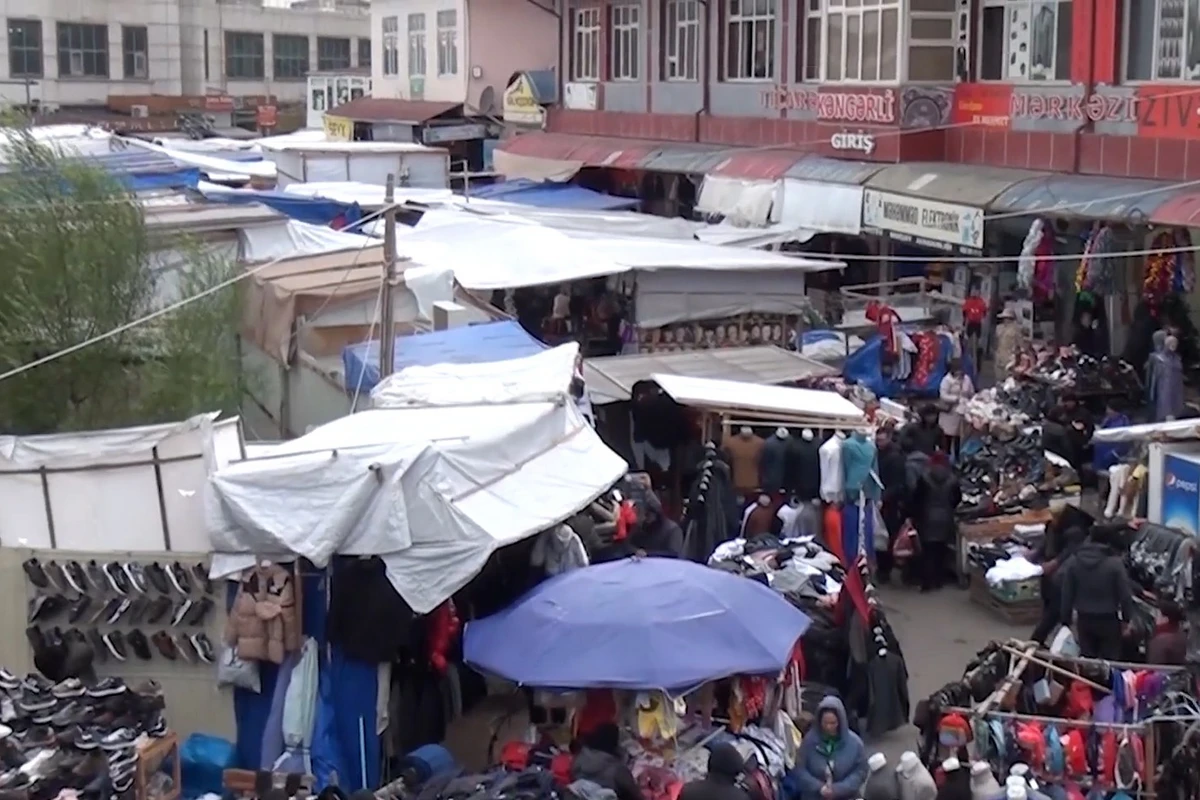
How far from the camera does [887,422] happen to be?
1380 cm

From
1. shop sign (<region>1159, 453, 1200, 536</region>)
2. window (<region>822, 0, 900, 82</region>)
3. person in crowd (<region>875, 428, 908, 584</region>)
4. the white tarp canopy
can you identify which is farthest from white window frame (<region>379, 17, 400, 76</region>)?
the white tarp canopy

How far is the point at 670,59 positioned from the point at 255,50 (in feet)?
133

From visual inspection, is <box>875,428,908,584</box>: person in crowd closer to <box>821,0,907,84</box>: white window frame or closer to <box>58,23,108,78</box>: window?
<box>821,0,907,84</box>: white window frame

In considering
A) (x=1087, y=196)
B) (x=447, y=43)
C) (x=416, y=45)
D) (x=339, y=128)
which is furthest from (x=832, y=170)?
(x=339, y=128)

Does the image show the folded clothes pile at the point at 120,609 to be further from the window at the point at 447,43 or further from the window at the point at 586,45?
the window at the point at 447,43

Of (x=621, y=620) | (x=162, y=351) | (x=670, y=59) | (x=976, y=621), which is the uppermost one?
(x=670, y=59)

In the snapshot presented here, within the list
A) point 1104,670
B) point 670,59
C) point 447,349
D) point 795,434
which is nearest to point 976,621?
point 795,434

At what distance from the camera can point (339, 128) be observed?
40.0m

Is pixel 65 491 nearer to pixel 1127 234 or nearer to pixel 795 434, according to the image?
pixel 795 434

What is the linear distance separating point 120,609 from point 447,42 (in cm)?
2933

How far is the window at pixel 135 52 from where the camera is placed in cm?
5988

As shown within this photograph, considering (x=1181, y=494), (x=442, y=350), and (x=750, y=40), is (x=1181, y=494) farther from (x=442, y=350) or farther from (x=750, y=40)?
(x=750, y=40)

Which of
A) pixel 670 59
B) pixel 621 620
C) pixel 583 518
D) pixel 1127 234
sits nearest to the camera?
pixel 621 620

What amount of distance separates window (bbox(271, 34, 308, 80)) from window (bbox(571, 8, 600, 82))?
3636 cm
